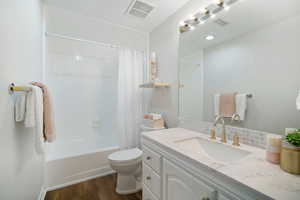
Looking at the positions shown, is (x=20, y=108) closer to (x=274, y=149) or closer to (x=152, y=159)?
(x=152, y=159)

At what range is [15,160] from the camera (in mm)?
875

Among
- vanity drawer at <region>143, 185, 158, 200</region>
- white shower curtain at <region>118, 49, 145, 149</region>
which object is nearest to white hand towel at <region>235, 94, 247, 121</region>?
vanity drawer at <region>143, 185, 158, 200</region>

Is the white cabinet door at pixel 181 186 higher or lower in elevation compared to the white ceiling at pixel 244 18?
lower

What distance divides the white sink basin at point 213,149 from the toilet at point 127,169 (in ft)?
2.46

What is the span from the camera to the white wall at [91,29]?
5.76ft

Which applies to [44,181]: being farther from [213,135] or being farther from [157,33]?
[157,33]

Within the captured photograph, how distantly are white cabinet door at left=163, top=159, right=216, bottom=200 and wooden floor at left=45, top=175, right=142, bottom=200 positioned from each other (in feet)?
2.80

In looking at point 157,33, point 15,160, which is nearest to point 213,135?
point 15,160

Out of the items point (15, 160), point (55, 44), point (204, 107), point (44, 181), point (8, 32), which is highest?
point (55, 44)

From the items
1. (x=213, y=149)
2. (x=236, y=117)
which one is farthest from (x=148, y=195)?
(x=236, y=117)

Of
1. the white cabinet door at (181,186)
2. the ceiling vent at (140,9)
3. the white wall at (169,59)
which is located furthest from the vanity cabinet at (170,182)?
the ceiling vent at (140,9)

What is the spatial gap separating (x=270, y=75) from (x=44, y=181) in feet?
8.44

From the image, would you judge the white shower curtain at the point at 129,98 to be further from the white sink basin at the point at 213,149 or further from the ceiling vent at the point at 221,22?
the ceiling vent at the point at 221,22

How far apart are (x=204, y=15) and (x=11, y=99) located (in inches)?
69.6
